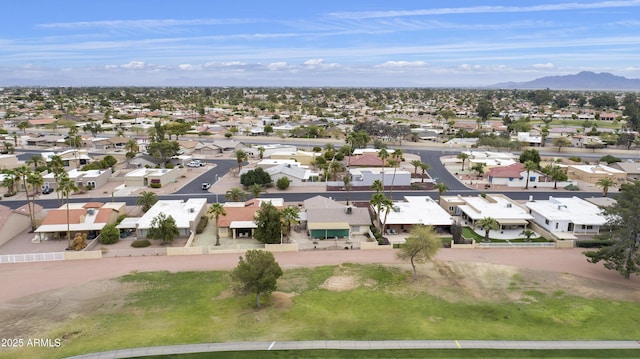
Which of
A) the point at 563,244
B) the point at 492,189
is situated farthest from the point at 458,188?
the point at 563,244

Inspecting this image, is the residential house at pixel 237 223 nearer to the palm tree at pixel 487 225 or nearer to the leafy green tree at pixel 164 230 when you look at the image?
the leafy green tree at pixel 164 230

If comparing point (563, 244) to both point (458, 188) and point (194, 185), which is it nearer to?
point (458, 188)

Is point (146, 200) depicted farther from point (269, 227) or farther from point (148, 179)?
point (269, 227)

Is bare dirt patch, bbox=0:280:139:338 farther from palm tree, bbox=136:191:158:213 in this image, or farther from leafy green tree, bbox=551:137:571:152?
leafy green tree, bbox=551:137:571:152

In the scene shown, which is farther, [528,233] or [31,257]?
[528,233]

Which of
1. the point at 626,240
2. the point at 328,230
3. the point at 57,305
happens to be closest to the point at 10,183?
the point at 57,305

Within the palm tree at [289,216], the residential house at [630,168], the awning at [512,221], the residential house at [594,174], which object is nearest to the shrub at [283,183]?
the palm tree at [289,216]
